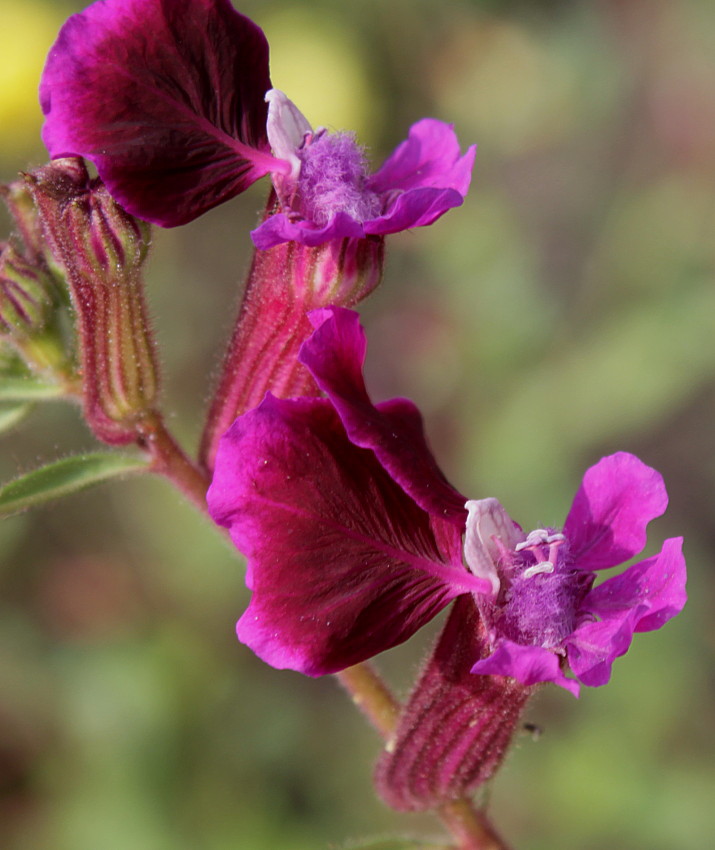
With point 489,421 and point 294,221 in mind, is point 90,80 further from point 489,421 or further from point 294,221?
point 489,421

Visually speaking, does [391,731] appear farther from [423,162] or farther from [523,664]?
[423,162]

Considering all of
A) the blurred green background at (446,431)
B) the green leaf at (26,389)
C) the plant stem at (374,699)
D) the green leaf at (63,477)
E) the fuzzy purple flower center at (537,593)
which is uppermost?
the fuzzy purple flower center at (537,593)

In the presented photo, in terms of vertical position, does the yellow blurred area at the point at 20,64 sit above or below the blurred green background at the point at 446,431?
above

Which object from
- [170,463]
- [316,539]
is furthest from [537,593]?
[170,463]

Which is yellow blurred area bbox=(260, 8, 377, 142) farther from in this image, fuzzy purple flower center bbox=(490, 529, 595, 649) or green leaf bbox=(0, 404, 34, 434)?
fuzzy purple flower center bbox=(490, 529, 595, 649)

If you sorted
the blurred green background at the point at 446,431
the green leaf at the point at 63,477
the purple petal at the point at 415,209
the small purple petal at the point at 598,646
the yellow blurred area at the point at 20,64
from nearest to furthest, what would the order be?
the small purple petal at the point at 598,646 < the purple petal at the point at 415,209 < the green leaf at the point at 63,477 < the blurred green background at the point at 446,431 < the yellow blurred area at the point at 20,64

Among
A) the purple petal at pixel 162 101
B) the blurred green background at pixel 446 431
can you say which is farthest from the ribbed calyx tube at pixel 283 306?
the blurred green background at pixel 446 431

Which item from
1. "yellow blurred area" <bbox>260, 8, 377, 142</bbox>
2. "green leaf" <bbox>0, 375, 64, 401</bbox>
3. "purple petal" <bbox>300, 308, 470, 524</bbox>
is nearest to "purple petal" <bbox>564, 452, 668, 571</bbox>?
"purple petal" <bbox>300, 308, 470, 524</bbox>

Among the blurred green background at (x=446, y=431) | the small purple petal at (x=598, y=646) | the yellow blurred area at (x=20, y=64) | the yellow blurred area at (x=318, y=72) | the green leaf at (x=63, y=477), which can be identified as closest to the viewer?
the small purple petal at (x=598, y=646)

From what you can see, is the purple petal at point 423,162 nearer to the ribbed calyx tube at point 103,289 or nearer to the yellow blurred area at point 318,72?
the ribbed calyx tube at point 103,289
